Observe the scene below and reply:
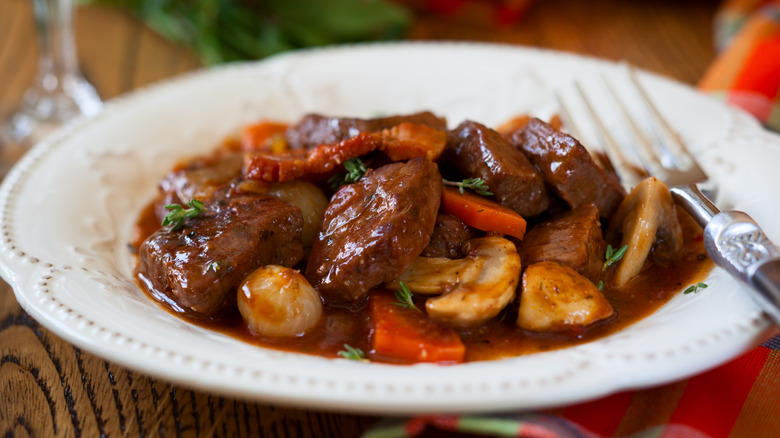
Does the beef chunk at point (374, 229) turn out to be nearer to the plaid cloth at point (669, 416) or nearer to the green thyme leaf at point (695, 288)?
the plaid cloth at point (669, 416)

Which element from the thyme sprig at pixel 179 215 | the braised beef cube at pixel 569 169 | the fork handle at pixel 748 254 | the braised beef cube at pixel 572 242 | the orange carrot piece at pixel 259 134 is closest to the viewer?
the fork handle at pixel 748 254

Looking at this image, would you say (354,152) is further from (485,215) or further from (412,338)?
(412,338)

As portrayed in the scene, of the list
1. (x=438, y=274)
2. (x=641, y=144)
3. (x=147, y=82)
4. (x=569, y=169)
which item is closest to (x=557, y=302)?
(x=438, y=274)

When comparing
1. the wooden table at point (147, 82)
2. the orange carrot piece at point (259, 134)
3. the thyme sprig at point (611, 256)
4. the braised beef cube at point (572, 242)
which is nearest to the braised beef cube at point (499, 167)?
the braised beef cube at point (572, 242)

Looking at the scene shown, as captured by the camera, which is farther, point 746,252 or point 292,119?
point 292,119

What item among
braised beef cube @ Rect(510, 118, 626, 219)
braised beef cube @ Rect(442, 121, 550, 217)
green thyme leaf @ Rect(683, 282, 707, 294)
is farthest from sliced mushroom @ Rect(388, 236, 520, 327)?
green thyme leaf @ Rect(683, 282, 707, 294)
